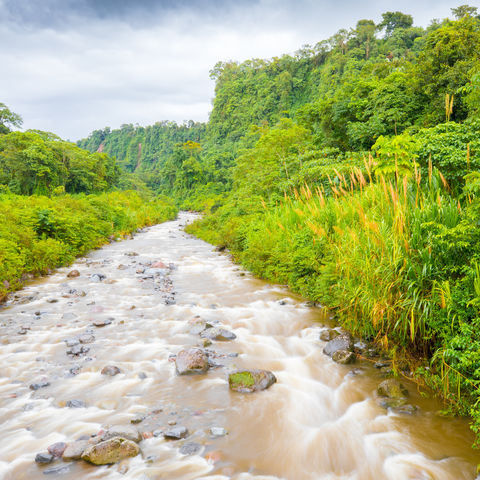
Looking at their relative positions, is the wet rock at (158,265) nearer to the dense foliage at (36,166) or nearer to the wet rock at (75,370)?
the wet rock at (75,370)

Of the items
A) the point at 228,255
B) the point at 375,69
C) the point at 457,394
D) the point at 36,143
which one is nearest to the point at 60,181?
the point at 36,143

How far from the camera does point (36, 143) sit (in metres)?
24.6

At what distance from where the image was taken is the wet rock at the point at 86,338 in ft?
15.8

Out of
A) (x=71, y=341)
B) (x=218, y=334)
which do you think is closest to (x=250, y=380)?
(x=218, y=334)

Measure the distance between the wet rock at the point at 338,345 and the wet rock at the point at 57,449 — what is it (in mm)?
3228

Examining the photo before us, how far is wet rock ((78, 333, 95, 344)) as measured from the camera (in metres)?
4.81

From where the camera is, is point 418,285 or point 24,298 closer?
point 418,285

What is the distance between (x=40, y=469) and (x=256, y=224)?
327 inches

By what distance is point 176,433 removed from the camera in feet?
9.34

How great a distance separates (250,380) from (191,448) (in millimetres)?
1109

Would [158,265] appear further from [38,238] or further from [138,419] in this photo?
[138,419]

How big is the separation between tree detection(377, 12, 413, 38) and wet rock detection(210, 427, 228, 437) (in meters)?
65.3

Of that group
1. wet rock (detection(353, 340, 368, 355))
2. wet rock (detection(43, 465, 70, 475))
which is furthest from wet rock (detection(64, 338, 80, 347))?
wet rock (detection(353, 340, 368, 355))

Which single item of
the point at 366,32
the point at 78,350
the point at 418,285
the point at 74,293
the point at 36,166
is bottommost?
the point at 78,350
